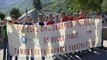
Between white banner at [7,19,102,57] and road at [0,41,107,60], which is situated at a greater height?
white banner at [7,19,102,57]

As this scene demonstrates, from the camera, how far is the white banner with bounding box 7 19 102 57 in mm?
12906

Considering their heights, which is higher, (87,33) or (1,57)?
(87,33)

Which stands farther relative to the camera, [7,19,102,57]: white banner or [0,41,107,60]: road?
[0,41,107,60]: road

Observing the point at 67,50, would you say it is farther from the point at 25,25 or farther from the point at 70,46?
the point at 25,25

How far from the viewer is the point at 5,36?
43.7 feet

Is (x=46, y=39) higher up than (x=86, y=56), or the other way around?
(x=46, y=39)

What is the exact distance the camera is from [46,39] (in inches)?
512

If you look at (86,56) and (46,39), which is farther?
(86,56)

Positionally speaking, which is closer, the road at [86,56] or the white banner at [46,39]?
the white banner at [46,39]

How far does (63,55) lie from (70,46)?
76 centimetres

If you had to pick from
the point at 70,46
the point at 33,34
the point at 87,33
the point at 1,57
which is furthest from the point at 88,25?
the point at 1,57

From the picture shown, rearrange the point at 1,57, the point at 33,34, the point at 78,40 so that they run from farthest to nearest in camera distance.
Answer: the point at 1,57
the point at 78,40
the point at 33,34

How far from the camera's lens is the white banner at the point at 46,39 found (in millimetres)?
12906

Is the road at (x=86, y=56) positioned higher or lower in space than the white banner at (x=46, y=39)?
lower
